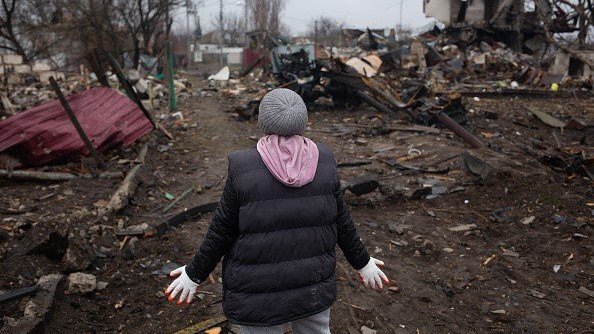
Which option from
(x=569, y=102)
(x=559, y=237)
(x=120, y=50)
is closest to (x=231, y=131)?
(x=559, y=237)

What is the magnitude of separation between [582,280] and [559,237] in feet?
2.93

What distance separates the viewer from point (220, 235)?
1928mm

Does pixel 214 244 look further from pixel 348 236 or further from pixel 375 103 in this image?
pixel 375 103

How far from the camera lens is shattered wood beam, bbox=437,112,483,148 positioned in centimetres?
862

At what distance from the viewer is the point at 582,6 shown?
13867 millimetres

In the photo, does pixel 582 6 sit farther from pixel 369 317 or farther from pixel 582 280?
pixel 369 317

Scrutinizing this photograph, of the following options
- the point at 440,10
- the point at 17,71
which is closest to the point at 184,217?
the point at 17,71

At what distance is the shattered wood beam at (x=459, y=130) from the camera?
862cm

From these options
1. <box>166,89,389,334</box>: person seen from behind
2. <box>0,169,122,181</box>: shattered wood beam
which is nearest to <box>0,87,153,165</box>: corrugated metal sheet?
<box>0,169,122,181</box>: shattered wood beam


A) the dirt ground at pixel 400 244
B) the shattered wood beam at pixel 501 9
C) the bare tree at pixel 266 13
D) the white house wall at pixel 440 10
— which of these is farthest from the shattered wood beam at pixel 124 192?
the bare tree at pixel 266 13

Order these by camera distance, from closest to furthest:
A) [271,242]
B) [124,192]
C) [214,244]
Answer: [271,242]
[214,244]
[124,192]

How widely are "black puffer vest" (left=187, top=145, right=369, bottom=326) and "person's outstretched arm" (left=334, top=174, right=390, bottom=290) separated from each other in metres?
0.15

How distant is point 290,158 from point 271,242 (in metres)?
0.34

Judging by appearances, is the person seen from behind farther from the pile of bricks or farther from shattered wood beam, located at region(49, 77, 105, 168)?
the pile of bricks
